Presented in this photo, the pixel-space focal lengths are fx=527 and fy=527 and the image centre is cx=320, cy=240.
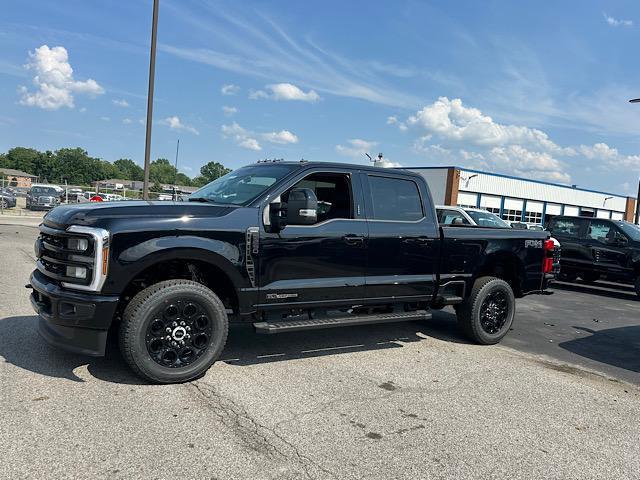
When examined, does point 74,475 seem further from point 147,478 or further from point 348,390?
point 348,390

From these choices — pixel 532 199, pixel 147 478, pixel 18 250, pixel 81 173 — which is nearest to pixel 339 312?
pixel 147 478

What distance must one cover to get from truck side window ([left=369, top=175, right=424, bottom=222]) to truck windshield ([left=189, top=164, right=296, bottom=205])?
3.31ft

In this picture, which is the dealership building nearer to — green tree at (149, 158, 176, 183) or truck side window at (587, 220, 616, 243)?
truck side window at (587, 220, 616, 243)

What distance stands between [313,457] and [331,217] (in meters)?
2.72

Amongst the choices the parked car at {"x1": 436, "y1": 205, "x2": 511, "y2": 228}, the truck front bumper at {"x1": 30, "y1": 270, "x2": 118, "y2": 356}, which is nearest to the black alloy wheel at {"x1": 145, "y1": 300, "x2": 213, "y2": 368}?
the truck front bumper at {"x1": 30, "y1": 270, "x2": 118, "y2": 356}

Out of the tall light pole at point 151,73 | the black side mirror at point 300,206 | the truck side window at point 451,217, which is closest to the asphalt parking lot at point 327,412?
the black side mirror at point 300,206

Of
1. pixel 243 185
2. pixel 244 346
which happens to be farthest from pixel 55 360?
pixel 243 185

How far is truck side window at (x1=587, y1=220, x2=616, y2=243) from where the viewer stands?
1277cm

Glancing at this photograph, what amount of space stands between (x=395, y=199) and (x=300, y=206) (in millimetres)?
1602

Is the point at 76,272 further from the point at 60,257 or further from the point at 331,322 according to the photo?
the point at 331,322

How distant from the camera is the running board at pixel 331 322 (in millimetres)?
4823

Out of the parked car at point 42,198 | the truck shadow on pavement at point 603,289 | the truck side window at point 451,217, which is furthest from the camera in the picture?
the parked car at point 42,198

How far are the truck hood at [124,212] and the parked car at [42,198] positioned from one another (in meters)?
31.2

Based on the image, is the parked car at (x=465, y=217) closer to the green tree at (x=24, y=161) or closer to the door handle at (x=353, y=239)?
the door handle at (x=353, y=239)
